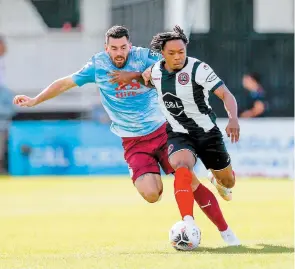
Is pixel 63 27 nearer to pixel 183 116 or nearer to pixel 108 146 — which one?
pixel 108 146

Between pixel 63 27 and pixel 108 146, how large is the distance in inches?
199

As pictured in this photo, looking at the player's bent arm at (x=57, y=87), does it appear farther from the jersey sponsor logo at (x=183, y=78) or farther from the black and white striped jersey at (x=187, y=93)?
the jersey sponsor logo at (x=183, y=78)

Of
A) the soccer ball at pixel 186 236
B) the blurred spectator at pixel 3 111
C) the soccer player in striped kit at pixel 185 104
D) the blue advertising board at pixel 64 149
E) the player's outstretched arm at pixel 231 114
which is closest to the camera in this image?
the soccer ball at pixel 186 236

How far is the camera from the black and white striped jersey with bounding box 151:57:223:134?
9.32 meters

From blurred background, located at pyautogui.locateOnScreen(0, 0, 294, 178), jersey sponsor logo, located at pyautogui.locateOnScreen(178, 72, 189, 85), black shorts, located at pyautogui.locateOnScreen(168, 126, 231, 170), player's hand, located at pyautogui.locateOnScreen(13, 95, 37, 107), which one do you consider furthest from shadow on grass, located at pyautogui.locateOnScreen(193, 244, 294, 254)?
blurred background, located at pyautogui.locateOnScreen(0, 0, 294, 178)

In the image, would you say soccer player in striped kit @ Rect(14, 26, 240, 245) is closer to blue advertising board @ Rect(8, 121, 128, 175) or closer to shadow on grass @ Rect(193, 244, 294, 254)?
shadow on grass @ Rect(193, 244, 294, 254)

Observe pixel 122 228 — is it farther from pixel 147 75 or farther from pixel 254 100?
pixel 254 100

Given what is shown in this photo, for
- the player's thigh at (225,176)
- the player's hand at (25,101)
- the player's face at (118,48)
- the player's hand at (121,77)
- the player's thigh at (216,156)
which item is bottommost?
the player's thigh at (225,176)

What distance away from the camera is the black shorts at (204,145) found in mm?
9492

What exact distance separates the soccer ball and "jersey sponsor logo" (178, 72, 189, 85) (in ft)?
4.25

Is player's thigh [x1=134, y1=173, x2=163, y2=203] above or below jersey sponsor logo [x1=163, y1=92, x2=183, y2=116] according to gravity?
below

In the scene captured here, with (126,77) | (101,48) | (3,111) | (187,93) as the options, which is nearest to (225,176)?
(187,93)

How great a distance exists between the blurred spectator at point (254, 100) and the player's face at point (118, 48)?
1228 centimetres

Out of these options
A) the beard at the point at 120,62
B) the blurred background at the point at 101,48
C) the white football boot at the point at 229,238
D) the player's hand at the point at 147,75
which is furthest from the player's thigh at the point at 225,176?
the blurred background at the point at 101,48
